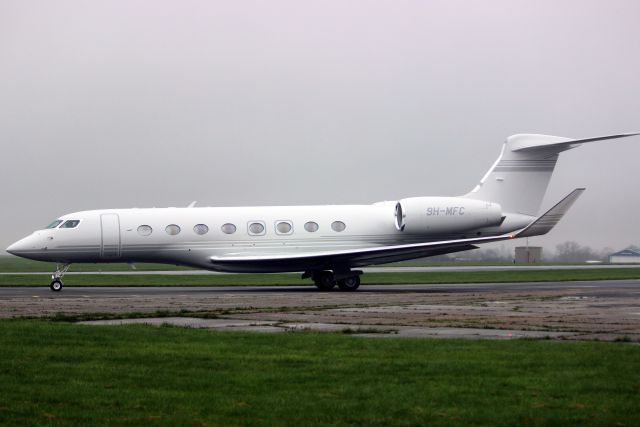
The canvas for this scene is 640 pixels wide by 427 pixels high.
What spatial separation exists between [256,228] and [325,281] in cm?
319

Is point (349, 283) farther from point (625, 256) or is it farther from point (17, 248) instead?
point (625, 256)

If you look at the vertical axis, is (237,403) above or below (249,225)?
below

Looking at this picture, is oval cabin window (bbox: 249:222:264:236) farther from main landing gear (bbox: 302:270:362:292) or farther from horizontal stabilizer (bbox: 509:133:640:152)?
horizontal stabilizer (bbox: 509:133:640:152)

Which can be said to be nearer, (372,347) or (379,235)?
(372,347)

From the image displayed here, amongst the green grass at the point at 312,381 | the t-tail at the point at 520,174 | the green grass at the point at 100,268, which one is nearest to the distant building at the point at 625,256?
the green grass at the point at 100,268

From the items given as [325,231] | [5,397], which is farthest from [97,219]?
[5,397]

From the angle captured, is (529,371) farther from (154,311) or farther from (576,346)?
(154,311)

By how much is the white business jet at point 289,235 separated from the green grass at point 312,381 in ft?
64.9

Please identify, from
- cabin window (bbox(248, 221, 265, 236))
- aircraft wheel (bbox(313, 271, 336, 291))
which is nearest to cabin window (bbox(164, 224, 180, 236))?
cabin window (bbox(248, 221, 265, 236))

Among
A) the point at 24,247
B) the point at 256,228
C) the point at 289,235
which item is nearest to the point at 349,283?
the point at 289,235

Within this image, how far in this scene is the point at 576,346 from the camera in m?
11.7

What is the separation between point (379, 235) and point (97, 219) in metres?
10.2

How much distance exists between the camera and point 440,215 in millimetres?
33375

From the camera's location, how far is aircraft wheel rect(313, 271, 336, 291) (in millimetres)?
32594
